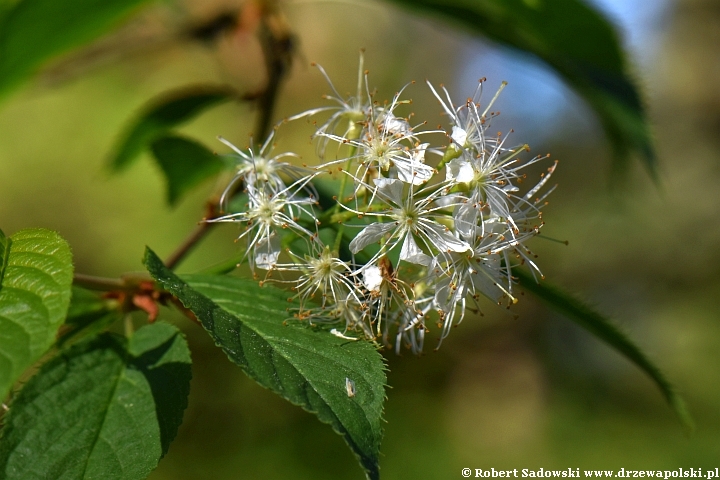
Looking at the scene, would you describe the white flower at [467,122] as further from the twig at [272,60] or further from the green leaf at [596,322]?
the twig at [272,60]

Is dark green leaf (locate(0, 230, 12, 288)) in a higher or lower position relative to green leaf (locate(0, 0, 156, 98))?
lower

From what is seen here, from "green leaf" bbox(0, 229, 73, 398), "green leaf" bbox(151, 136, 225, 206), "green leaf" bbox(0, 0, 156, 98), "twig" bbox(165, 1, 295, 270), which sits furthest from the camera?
"twig" bbox(165, 1, 295, 270)

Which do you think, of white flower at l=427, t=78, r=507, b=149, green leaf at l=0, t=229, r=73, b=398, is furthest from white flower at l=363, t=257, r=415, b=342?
green leaf at l=0, t=229, r=73, b=398

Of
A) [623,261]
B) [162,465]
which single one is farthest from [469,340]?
[162,465]

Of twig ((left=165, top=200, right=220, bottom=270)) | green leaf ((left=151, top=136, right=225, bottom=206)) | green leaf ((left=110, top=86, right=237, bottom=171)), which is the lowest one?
twig ((left=165, top=200, right=220, bottom=270))

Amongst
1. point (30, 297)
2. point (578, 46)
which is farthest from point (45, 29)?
point (578, 46)

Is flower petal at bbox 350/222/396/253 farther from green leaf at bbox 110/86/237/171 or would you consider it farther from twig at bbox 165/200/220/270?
green leaf at bbox 110/86/237/171

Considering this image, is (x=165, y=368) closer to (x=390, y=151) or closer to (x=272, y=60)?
(x=390, y=151)
